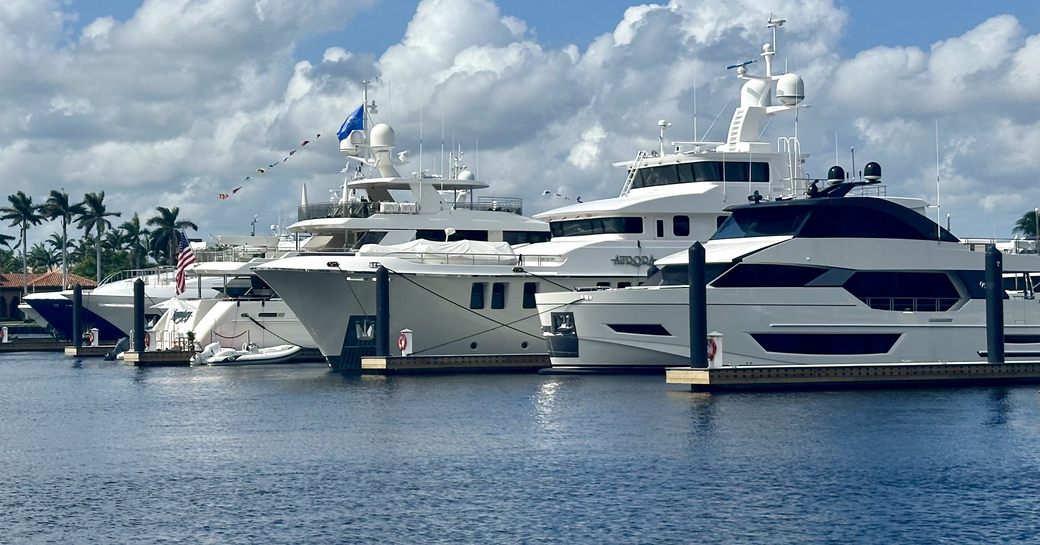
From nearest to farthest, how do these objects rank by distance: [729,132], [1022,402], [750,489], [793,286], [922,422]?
[750,489]
[922,422]
[1022,402]
[793,286]
[729,132]

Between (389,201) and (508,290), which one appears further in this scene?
(389,201)

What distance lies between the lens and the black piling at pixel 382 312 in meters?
46.8

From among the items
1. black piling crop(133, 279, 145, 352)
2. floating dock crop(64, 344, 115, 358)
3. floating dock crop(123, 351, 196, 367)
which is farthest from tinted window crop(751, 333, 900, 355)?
floating dock crop(64, 344, 115, 358)

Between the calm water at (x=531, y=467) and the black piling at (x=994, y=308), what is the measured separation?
1.20m

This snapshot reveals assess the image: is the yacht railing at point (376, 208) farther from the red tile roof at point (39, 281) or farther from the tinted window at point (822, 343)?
the red tile roof at point (39, 281)

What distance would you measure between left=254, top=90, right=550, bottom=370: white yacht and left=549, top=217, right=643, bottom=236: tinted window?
8.25ft

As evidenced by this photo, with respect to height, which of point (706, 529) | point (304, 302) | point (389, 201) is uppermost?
point (389, 201)

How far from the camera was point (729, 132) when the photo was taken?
5316 cm

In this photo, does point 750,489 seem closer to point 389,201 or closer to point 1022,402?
point 1022,402

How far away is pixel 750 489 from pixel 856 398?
13.2 meters

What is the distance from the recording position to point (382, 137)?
59250mm

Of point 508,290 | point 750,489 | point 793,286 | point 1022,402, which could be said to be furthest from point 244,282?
point 750,489

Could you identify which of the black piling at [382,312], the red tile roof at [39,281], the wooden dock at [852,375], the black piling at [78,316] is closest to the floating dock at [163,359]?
the black piling at [78,316]

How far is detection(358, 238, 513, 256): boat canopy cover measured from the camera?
164 feet
